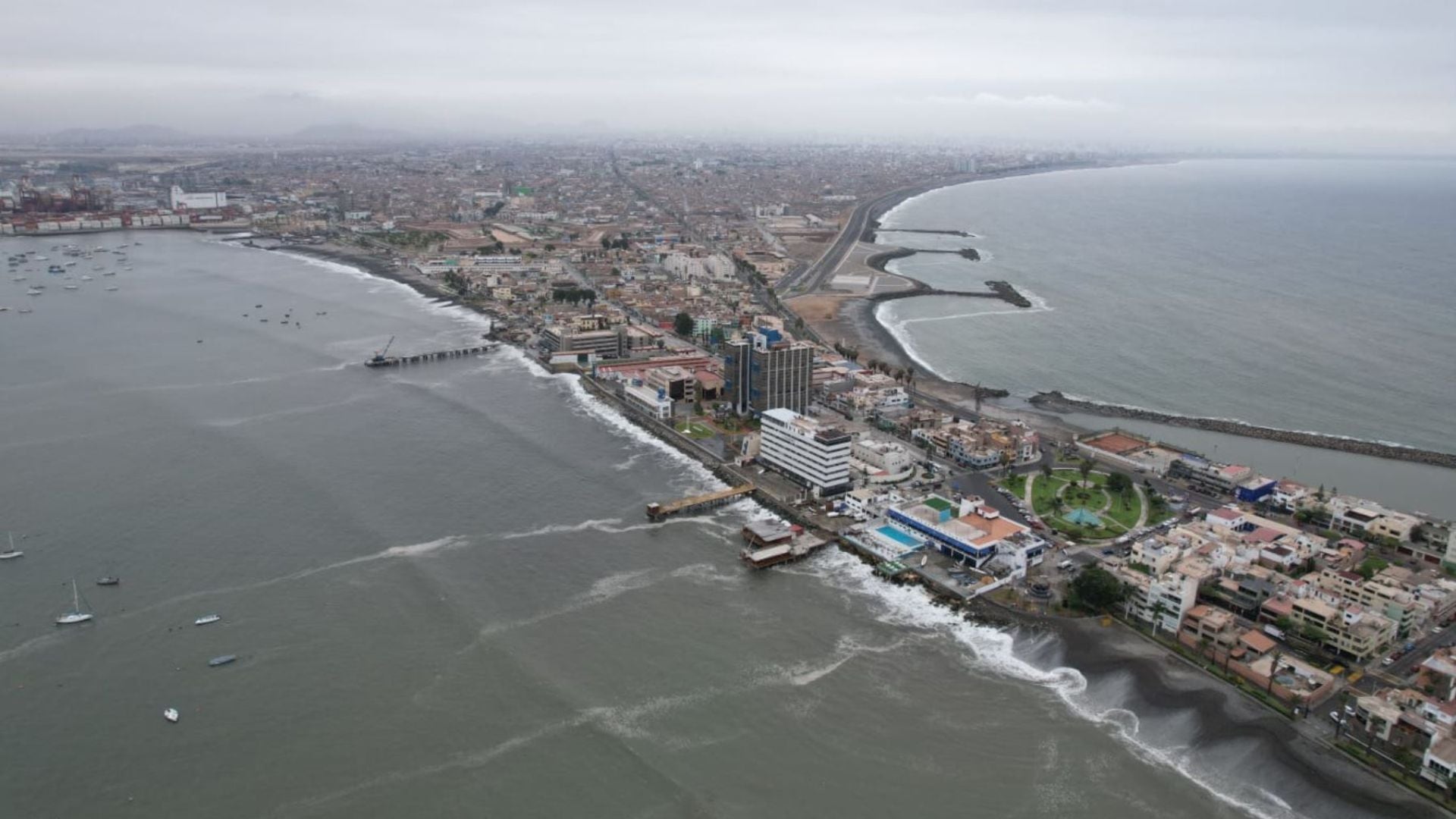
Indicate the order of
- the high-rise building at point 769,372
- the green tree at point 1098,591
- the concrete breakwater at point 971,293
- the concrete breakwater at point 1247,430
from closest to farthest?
1. the green tree at point 1098,591
2. the concrete breakwater at point 1247,430
3. the high-rise building at point 769,372
4. the concrete breakwater at point 971,293

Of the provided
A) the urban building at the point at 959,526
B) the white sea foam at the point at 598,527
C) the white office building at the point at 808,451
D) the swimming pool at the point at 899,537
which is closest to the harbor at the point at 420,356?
the white sea foam at the point at 598,527

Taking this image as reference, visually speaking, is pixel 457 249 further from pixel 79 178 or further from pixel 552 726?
pixel 79 178

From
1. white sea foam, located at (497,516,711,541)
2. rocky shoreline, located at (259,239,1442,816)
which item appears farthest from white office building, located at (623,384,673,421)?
rocky shoreline, located at (259,239,1442,816)

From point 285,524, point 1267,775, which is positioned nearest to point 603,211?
point 285,524

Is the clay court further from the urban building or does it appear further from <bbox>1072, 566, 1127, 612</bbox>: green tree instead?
<bbox>1072, 566, 1127, 612</bbox>: green tree

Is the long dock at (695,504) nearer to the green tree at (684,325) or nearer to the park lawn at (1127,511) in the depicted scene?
the park lawn at (1127,511)
